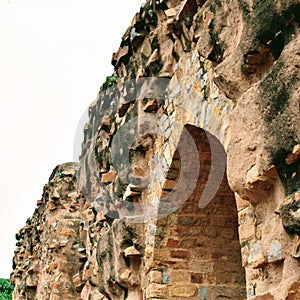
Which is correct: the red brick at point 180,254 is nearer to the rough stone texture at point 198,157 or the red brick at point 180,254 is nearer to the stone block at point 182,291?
the rough stone texture at point 198,157

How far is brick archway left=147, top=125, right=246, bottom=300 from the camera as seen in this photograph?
5180mm

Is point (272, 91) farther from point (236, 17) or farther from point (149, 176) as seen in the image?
point (149, 176)

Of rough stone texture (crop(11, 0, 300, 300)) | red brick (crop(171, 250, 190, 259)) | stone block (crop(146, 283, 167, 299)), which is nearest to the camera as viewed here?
rough stone texture (crop(11, 0, 300, 300))

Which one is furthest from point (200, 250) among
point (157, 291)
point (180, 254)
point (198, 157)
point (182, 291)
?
point (198, 157)

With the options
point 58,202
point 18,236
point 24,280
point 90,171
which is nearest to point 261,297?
point 90,171

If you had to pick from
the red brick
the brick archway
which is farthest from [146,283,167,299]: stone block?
the red brick

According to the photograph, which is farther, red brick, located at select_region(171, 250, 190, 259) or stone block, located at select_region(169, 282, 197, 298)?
red brick, located at select_region(171, 250, 190, 259)

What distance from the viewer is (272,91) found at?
111 inches

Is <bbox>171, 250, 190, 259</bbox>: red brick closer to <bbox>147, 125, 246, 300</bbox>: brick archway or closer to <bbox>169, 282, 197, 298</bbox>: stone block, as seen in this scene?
<bbox>147, 125, 246, 300</bbox>: brick archway

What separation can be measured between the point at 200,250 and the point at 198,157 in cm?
79

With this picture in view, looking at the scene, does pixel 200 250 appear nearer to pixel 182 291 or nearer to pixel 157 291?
pixel 182 291

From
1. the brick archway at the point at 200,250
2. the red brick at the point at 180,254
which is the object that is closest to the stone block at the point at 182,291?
the brick archway at the point at 200,250

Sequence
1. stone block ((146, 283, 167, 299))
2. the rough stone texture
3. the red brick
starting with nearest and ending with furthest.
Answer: the rough stone texture < stone block ((146, 283, 167, 299)) < the red brick

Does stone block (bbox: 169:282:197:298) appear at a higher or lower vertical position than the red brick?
lower
